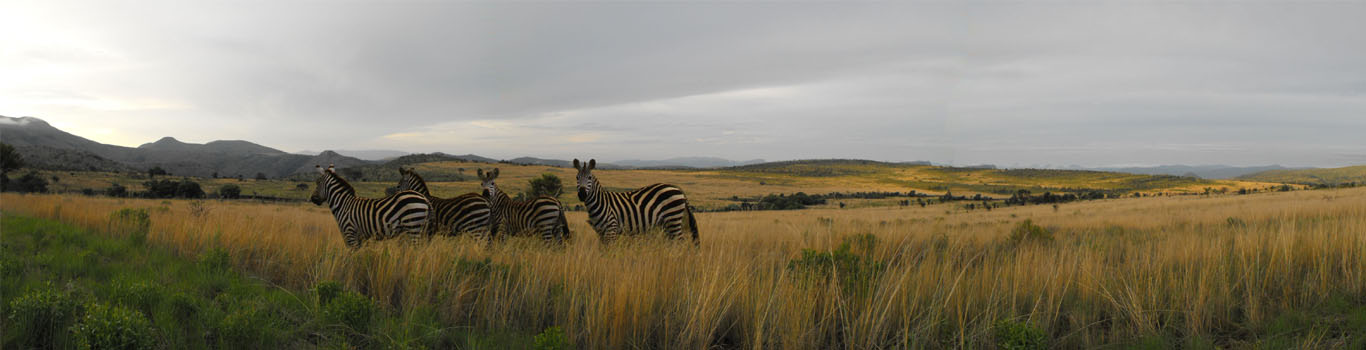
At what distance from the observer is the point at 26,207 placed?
38.8 feet

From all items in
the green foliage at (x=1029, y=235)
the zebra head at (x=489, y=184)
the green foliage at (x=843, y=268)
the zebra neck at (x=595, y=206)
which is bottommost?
the green foliage at (x=1029, y=235)

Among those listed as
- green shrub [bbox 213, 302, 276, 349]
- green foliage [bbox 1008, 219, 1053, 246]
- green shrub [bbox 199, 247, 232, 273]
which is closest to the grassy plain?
green foliage [bbox 1008, 219, 1053, 246]

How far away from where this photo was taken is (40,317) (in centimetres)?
354

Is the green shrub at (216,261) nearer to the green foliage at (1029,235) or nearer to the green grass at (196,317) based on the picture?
the green grass at (196,317)

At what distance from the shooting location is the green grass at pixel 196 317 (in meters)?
3.27

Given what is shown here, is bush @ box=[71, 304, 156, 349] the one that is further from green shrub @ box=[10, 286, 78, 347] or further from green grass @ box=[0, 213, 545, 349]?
green shrub @ box=[10, 286, 78, 347]

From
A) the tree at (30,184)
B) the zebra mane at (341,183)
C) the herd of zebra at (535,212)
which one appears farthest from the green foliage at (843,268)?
the tree at (30,184)

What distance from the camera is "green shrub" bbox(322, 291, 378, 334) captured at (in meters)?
3.77

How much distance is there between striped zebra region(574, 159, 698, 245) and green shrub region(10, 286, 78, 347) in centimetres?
567

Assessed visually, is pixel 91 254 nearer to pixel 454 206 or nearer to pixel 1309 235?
pixel 454 206

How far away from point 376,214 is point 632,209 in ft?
13.1

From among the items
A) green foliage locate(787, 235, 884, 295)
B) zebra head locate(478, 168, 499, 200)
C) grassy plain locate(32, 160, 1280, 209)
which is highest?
zebra head locate(478, 168, 499, 200)

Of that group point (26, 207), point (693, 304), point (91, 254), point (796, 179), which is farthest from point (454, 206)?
point (796, 179)

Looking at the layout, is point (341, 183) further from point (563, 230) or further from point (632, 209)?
point (632, 209)
